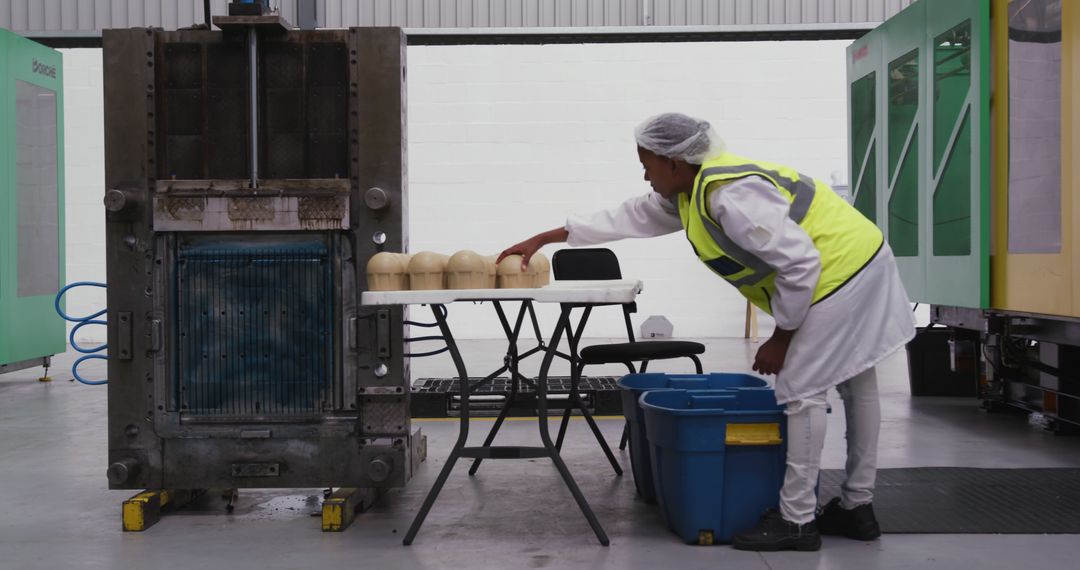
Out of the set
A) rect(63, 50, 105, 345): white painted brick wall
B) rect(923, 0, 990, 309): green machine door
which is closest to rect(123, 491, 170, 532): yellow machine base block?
rect(923, 0, 990, 309): green machine door

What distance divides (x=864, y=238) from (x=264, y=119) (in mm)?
1928

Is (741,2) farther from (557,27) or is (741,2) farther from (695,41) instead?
(557,27)

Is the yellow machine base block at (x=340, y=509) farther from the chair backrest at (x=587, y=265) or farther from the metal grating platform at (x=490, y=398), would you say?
the chair backrest at (x=587, y=265)

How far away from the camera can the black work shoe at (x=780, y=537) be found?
2.88 meters

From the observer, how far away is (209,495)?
3.72 meters

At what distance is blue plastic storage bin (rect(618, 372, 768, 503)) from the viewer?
11.2ft

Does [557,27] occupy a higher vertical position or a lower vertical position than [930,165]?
higher

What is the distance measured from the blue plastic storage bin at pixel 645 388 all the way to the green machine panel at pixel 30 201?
494cm

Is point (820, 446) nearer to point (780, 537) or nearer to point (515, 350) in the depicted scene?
point (780, 537)

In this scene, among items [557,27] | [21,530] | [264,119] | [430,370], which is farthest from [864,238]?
[557,27]

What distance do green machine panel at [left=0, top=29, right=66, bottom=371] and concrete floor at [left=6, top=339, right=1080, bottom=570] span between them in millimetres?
2174

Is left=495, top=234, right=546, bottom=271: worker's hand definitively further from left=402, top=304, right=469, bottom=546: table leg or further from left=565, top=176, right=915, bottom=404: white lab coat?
left=565, top=176, right=915, bottom=404: white lab coat

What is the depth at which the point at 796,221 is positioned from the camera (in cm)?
285

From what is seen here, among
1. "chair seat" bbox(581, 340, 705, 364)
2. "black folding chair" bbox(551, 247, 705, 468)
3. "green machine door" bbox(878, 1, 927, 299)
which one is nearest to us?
"black folding chair" bbox(551, 247, 705, 468)
